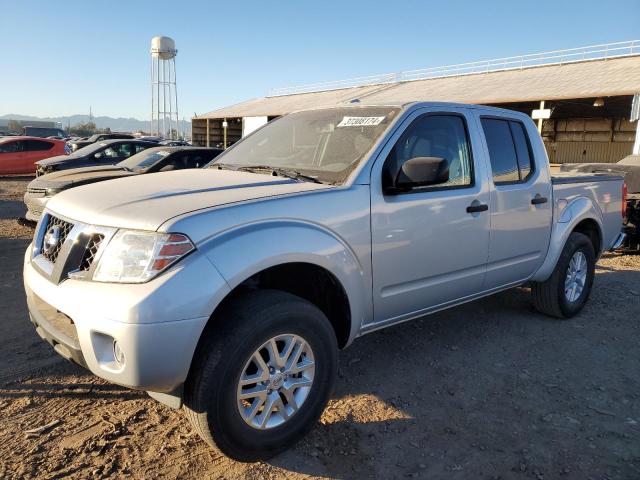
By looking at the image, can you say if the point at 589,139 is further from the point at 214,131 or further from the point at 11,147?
the point at 11,147

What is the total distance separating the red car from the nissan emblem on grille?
16865mm

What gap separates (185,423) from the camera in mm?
2992

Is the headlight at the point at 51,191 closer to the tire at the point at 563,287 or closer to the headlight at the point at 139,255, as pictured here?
the headlight at the point at 139,255

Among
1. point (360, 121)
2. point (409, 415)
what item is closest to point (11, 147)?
point (360, 121)

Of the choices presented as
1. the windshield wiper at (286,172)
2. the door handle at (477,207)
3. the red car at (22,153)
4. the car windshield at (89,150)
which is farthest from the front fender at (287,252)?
the red car at (22,153)

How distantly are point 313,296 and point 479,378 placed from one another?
1475 mm

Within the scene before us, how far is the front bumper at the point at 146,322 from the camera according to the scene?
2148mm

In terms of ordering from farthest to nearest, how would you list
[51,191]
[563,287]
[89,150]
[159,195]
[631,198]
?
[89,150], [631,198], [51,191], [563,287], [159,195]

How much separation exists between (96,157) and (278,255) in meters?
10.8

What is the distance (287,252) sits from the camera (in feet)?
8.34

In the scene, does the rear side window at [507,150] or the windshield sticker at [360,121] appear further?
the rear side window at [507,150]

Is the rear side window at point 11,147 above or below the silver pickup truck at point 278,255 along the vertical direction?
above

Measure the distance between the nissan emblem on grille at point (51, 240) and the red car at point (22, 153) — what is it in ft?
55.3

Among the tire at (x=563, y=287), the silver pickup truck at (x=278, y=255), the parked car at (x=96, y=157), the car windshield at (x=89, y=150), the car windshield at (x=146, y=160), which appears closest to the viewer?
the silver pickup truck at (x=278, y=255)
